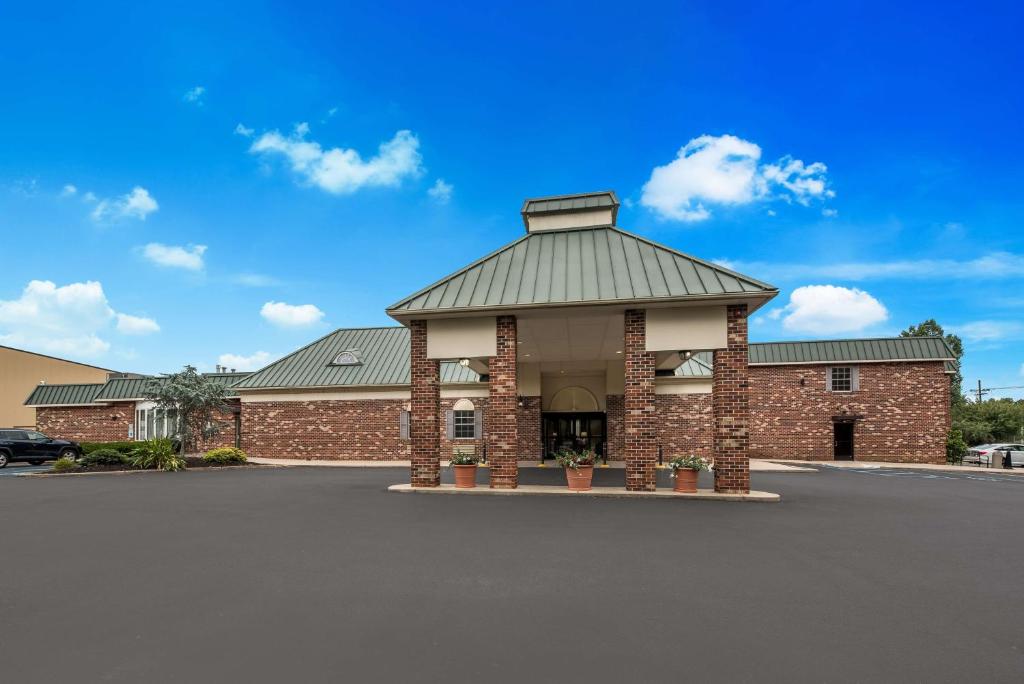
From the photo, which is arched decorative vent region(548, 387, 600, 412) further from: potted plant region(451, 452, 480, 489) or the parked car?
the parked car

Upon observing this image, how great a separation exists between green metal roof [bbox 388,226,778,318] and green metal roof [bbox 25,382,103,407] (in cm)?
2656

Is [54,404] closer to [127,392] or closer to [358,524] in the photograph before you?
[127,392]

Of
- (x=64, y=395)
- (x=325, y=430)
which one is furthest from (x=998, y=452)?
(x=64, y=395)

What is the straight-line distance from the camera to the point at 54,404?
29.7 m

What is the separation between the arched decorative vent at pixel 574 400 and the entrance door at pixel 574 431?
27 cm

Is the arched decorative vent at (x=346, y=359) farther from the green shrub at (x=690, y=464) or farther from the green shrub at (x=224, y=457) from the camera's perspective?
the green shrub at (x=690, y=464)

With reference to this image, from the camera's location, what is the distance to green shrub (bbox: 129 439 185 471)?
1970cm

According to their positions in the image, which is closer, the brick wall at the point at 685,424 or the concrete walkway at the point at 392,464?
the concrete walkway at the point at 392,464

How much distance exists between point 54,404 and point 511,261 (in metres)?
30.4

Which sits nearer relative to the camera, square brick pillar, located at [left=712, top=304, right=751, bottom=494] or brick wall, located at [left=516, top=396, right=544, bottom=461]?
square brick pillar, located at [left=712, top=304, right=751, bottom=494]

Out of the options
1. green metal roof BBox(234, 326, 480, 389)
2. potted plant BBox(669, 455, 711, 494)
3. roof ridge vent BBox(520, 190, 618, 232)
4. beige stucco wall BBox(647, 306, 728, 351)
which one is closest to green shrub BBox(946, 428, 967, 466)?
potted plant BBox(669, 455, 711, 494)

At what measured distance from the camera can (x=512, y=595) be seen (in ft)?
17.8

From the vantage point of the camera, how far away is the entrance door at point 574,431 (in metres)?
23.3

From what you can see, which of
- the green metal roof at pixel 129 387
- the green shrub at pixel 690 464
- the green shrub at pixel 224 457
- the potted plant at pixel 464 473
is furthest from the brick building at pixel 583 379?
the green shrub at pixel 224 457
